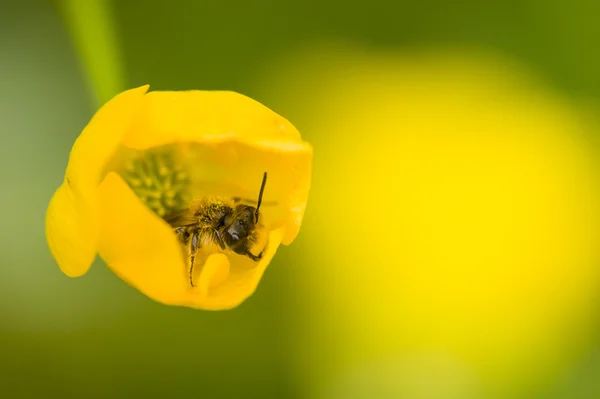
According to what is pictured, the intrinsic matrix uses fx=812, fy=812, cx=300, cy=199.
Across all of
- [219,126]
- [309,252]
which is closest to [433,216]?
[309,252]

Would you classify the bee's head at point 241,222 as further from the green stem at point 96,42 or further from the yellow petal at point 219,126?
the green stem at point 96,42

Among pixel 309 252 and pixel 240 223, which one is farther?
pixel 309 252

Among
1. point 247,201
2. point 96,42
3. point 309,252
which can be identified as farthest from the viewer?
point 309,252

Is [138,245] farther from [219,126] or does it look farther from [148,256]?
[219,126]

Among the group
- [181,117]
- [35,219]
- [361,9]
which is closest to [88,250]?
[181,117]

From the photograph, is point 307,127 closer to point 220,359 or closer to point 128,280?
point 220,359


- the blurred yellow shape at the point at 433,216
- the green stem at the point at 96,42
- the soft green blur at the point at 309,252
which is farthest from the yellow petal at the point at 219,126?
the blurred yellow shape at the point at 433,216

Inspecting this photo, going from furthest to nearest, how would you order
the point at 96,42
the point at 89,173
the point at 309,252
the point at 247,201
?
1. the point at 309,252
2. the point at 96,42
3. the point at 247,201
4. the point at 89,173

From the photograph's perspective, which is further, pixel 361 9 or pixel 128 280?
pixel 361 9

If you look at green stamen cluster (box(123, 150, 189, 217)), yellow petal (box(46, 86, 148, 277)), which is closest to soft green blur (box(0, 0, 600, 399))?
green stamen cluster (box(123, 150, 189, 217))
